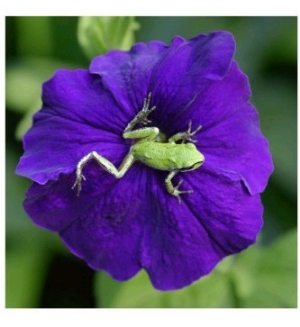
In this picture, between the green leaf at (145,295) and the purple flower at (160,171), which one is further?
the green leaf at (145,295)

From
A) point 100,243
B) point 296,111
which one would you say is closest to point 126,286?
point 100,243

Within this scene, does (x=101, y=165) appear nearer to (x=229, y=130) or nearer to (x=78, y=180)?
(x=78, y=180)

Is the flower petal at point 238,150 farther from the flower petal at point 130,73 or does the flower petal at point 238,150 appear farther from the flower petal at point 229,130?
the flower petal at point 130,73

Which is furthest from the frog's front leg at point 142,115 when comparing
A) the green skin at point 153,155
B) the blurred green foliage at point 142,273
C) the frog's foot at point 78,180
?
the blurred green foliage at point 142,273

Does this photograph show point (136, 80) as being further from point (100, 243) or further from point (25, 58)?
point (25, 58)

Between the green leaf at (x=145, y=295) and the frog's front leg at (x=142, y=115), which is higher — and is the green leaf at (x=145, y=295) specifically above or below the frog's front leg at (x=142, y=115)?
below
